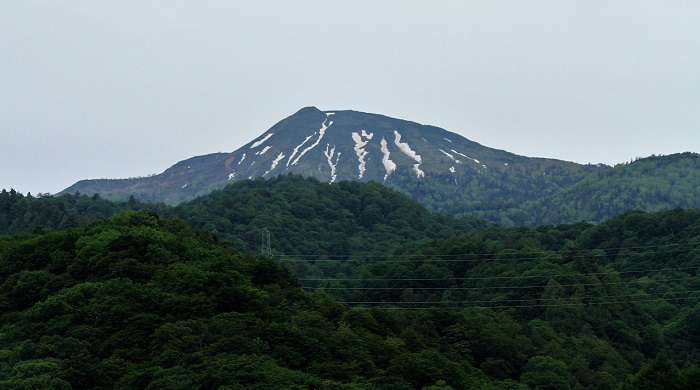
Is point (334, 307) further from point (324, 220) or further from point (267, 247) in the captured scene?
point (324, 220)

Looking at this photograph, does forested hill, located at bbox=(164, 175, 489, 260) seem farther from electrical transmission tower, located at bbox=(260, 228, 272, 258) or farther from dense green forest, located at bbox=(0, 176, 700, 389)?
electrical transmission tower, located at bbox=(260, 228, 272, 258)

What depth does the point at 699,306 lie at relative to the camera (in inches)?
2606

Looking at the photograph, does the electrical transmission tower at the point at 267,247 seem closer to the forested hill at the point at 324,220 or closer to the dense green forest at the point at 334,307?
the dense green forest at the point at 334,307

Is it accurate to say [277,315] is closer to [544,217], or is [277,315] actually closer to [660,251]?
[660,251]

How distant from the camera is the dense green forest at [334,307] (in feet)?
125

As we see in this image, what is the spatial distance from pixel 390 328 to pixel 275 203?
197ft

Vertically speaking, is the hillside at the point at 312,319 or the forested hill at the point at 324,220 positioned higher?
the forested hill at the point at 324,220

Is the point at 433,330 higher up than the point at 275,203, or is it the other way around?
the point at 275,203

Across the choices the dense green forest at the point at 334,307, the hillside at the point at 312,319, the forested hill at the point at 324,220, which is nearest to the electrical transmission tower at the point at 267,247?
the dense green forest at the point at 334,307

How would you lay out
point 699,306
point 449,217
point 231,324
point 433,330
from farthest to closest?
point 449,217
point 699,306
point 433,330
point 231,324

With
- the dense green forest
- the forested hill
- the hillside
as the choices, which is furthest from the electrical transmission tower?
the forested hill

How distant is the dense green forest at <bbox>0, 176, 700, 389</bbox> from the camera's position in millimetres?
38219

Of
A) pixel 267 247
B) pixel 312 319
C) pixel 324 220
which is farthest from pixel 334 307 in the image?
pixel 324 220

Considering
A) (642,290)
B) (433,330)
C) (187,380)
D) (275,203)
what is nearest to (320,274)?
(275,203)
